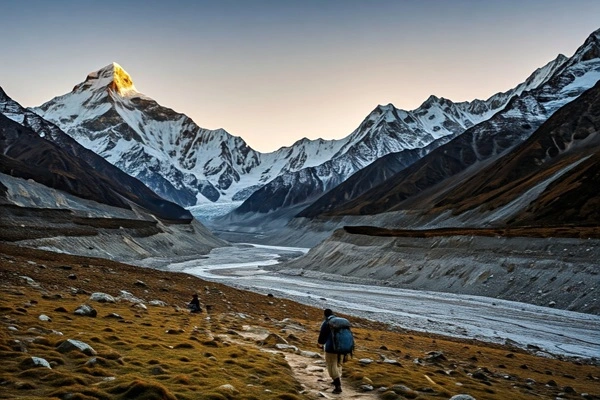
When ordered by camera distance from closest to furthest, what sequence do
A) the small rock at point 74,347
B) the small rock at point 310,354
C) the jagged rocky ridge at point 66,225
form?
the small rock at point 74,347 < the small rock at point 310,354 < the jagged rocky ridge at point 66,225

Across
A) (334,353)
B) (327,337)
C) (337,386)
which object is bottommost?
(337,386)

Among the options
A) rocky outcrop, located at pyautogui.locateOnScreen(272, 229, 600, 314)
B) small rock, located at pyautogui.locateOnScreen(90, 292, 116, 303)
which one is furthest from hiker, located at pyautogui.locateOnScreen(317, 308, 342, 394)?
rocky outcrop, located at pyautogui.locateOnScreen(272, 229, 600, 314)

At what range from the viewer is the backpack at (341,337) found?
15172 millimetres

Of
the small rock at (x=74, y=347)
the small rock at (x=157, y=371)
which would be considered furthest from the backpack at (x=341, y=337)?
the small rock at (x=74, y=347)

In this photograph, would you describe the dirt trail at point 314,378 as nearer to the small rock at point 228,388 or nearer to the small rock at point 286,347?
the small rock at point 286,347

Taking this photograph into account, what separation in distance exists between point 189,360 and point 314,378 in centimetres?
419

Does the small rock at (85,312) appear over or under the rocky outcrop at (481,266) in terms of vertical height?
over

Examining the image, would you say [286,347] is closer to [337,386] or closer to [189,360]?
[189,360]

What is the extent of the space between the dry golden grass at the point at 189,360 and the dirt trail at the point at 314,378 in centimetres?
35

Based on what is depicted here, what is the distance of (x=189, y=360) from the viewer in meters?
16.5

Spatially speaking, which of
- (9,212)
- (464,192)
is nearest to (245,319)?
(9,212)

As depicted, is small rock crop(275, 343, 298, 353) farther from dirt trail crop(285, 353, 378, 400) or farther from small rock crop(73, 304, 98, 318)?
small rock crop(73, 304, 98, 318)

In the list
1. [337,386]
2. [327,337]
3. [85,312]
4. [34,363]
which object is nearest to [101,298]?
[85,312]

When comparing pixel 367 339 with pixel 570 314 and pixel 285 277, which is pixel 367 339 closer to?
pixel 570 314
